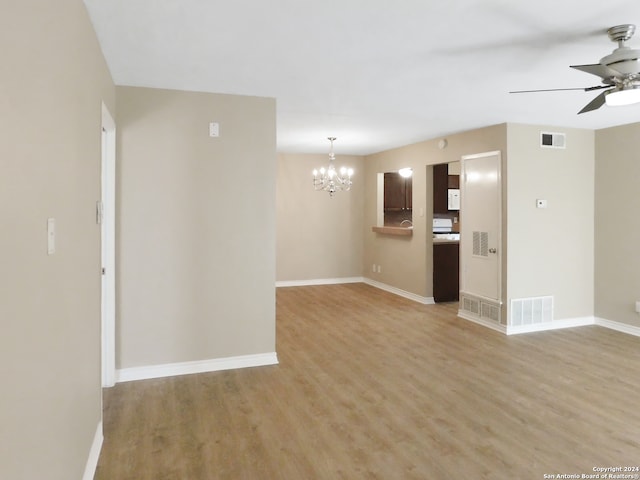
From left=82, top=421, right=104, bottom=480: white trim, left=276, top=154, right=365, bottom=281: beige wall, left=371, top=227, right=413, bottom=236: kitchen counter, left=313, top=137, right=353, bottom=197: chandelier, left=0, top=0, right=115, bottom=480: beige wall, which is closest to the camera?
left=0, top=0, right=115, bottom=480: beige wall

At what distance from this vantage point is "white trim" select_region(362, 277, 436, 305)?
6.66 metres

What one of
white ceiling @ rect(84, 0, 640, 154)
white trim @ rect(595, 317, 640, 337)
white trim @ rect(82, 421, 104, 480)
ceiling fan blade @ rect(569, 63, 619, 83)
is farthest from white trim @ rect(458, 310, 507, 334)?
white trim @ rect(82, 421, 104, 480)

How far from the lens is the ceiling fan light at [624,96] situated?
256cm

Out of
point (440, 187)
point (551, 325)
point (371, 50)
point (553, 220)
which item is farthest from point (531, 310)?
point (371, 50)

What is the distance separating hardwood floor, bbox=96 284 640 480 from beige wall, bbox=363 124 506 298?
204 cm

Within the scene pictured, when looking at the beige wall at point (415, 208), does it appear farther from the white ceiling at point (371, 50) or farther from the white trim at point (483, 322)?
the white ceiling at point (371, 50)

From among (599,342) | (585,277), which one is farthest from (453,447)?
(585,277)

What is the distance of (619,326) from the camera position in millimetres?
5262

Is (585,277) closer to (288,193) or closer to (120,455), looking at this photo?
(288,193)

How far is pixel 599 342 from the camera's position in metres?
4.78

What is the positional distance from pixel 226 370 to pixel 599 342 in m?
4.01

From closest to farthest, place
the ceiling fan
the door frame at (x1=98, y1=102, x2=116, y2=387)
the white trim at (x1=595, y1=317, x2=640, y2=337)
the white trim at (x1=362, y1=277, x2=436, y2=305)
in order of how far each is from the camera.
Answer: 1. the ceiling fan
2. the door frame at (x1=98, y1=102, x2=116, y2=387)
3. the white trim at (x1=595, y1=317, x2=640, y2=337)
4. the white trim at (x1=362, y1=277, x2=436, y2=305)

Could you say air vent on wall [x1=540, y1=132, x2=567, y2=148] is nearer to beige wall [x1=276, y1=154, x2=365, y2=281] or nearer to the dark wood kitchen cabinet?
the dark wood kitchen cabinet

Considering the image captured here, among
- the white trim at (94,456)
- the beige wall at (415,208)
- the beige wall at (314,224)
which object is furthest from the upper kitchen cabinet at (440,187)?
the white trim at (94,456)
